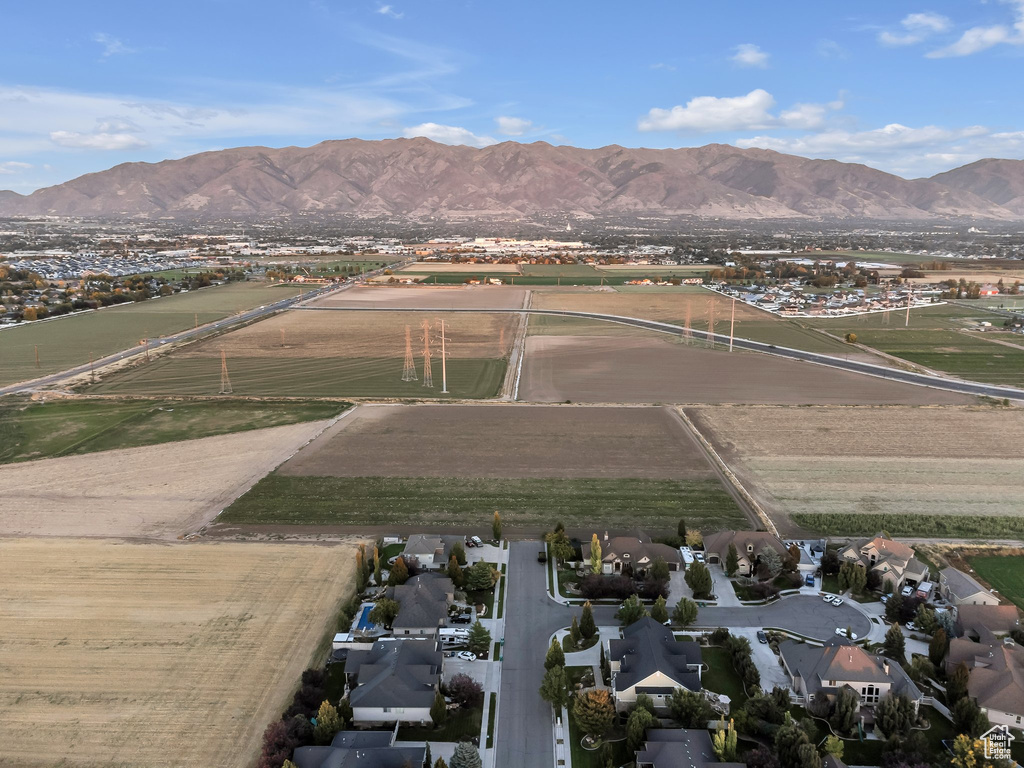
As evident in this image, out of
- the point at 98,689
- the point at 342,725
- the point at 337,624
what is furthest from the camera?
the point at 337,624

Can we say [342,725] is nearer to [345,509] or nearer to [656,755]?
[656,755]

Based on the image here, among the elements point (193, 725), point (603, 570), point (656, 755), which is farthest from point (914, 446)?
point (193, 725)

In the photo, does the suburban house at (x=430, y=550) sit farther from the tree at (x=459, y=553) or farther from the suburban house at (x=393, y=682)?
the suburban house at (x=393, y=682)

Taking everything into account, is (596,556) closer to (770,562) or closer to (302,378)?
(770,562)

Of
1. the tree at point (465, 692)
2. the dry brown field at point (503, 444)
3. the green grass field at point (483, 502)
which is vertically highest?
the dry brown field at point (503, 444)

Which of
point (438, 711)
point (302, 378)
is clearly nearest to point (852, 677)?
point (438, 711)

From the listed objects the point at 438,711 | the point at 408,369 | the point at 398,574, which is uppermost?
the point at 408,369

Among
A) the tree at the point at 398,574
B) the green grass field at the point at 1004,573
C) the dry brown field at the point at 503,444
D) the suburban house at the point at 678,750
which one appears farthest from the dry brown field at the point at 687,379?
the suburban house at the point at 678,750
